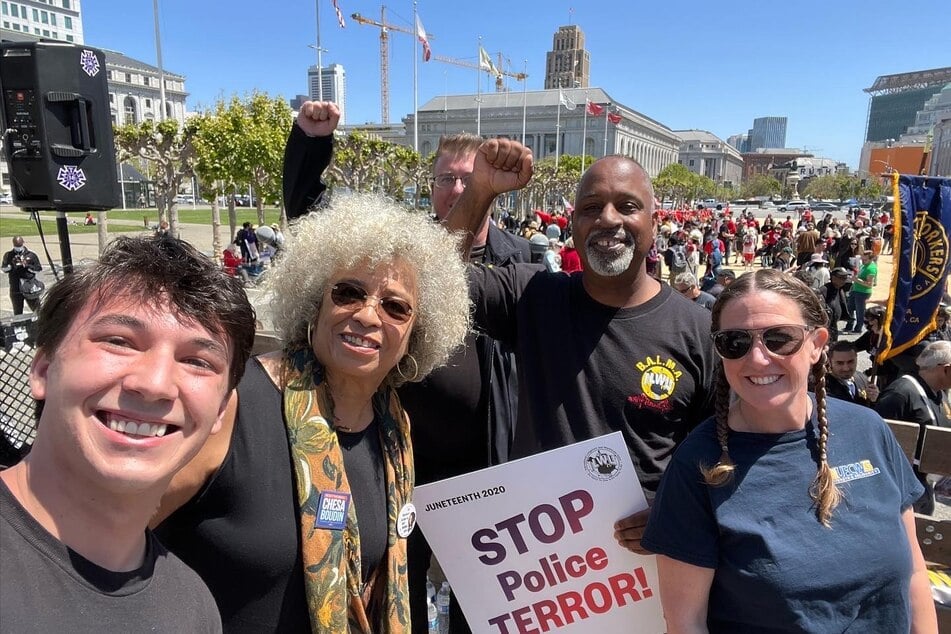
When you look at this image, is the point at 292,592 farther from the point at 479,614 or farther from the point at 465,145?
the point at 465,145

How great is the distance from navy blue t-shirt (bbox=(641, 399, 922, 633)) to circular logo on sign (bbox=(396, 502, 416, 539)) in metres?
0.73

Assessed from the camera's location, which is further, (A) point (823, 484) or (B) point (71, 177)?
(B) point (71, 177)

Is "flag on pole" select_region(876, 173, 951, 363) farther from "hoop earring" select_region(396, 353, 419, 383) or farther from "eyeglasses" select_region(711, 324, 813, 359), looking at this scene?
"hoop earring" select_region(396, 353, 419, 383)

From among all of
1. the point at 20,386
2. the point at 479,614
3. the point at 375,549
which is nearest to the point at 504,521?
the point at 479,614

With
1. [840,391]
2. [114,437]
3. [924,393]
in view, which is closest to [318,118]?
[114,437]

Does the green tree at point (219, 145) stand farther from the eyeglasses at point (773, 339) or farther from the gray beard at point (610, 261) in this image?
the eyeglasses at point (773, 339)

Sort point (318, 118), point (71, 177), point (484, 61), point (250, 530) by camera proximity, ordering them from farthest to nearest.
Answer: point (484, 61) < point (71, 177) < point (318, 118) < point (250, 530)

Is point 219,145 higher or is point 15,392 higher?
point 219,145

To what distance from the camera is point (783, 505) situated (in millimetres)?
1632

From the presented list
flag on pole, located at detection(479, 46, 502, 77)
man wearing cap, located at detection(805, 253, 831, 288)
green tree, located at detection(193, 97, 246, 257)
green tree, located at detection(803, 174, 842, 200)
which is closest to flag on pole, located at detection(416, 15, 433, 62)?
flag on pole, located at detection(479, 46, 502, 77)

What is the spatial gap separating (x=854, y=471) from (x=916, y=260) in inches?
232

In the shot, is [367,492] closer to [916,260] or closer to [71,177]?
[71,177]

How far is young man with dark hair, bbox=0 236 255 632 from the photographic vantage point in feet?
3.24

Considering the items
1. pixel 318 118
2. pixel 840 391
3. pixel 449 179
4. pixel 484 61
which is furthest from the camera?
pixel 484 61
